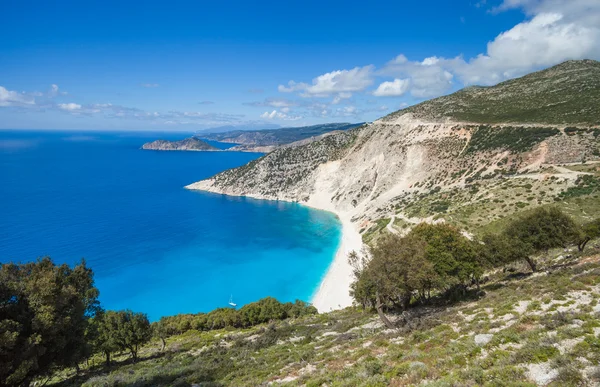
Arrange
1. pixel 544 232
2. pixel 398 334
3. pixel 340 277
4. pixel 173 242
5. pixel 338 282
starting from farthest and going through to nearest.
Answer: pixel 173 242 < pixel 340 277 < pixel 338 282 < pixel 544 232 < pixel 398 334

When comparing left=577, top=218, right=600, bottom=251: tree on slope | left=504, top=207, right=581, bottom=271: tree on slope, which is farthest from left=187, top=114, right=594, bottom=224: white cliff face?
left=504, top=207, right=581, bottom=271: tree on slope

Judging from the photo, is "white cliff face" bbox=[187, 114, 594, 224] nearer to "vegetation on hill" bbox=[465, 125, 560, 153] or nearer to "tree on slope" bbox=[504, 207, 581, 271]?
"vegetation on hill" bbox=[465, 125, 560, 153]

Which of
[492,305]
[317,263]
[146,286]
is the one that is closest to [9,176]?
[146,286]

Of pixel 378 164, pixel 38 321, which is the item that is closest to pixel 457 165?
pixel 378 164

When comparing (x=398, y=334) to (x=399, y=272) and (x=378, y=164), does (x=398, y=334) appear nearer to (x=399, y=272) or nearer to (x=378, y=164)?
(x=399, y=272)

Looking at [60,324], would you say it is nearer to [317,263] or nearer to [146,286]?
[146,286]

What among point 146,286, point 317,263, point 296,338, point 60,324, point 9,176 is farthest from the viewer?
point 9,176

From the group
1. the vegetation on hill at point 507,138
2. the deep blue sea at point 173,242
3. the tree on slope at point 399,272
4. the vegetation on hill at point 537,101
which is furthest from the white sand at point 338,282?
the vegetation on hill at point 537,101
